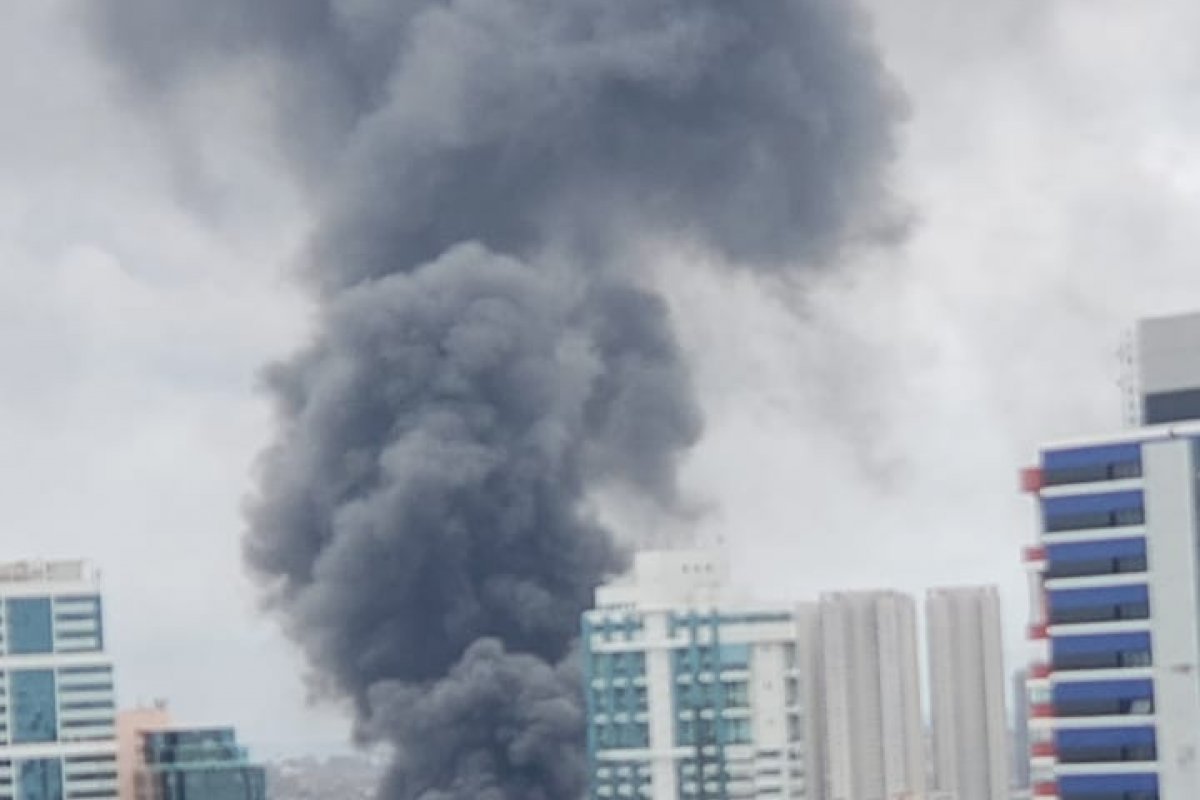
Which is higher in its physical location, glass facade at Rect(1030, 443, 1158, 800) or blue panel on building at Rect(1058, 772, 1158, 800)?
glass facade at Rect(1030, 443, 1158, 800)

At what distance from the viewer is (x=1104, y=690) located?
3123 cm

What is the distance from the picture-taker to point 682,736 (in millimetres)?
46125

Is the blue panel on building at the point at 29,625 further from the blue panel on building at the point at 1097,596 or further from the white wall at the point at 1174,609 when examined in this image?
the white wall at the point at 1174,609

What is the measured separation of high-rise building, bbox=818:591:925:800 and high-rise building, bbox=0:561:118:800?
18.8 m

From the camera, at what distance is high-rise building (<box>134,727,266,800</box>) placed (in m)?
59.8

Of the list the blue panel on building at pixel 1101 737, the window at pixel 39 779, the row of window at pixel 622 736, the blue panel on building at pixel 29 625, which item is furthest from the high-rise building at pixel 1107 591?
the blue panel on building at pixel 29 625

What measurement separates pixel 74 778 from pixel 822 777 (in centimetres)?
1936

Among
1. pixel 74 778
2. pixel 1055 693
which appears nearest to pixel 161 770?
pixel 74 778

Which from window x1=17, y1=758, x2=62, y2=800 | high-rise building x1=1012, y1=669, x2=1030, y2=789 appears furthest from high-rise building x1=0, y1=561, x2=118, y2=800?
high-rise building x1=1012, y1=669, x2=1030, y2=789

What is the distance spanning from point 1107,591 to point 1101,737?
4.11 ft

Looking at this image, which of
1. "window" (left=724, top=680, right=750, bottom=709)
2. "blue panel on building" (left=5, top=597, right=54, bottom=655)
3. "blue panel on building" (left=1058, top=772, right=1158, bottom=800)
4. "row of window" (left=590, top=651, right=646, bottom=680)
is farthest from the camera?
"blue panel on building" (left=5, top=597, right=54, bottom=655)

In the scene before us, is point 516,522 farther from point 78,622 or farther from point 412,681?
point 78,622

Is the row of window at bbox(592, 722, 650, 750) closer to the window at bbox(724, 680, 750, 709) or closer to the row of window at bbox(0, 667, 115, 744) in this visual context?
the window at bbox(724, 680, 750, 709)

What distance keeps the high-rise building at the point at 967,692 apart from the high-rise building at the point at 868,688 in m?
0.32
